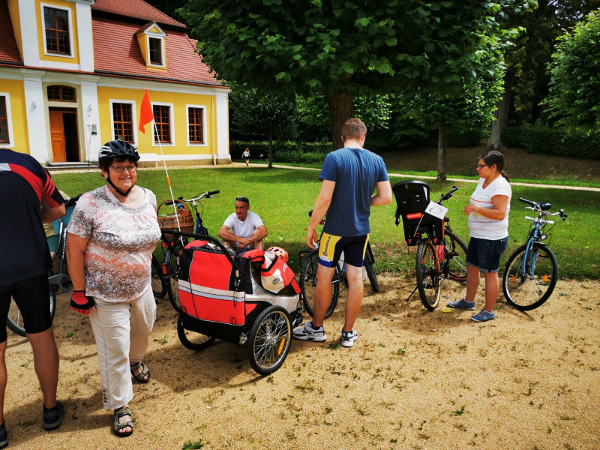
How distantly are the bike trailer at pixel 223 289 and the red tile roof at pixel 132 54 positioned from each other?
828 inches

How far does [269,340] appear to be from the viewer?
4156mm

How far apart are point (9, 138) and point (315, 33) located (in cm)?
2180

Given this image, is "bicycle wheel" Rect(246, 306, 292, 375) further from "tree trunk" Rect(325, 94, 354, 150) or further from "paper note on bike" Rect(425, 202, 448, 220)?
"tree trunk" Rect(325, 94, 354, 150)

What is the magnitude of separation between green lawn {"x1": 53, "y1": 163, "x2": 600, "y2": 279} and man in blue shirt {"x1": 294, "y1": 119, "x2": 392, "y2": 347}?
2688 millimetres

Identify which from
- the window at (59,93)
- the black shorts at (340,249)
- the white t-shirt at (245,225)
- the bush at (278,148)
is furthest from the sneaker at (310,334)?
the bush at (278,148)

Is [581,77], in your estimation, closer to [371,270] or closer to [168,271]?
[371,270]

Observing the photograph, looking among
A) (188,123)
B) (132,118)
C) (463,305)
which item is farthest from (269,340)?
(188,123)

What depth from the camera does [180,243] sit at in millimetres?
6121

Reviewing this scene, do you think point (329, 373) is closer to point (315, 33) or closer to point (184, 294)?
point (184, 294)

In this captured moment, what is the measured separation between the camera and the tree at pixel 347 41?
5367mm

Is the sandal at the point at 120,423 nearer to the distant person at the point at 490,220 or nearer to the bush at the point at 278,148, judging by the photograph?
the distant person at the point at 490,220

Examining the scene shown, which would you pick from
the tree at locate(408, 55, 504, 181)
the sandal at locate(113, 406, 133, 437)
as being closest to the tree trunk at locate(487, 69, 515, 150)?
the tree at locate(408, 55, 504, 181)

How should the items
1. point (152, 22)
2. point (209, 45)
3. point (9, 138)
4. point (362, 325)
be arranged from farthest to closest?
point (152, 22) < point (9, 138) < point (209, 45) < point (362, 325)

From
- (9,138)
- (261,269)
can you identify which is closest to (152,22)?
(9,138)
